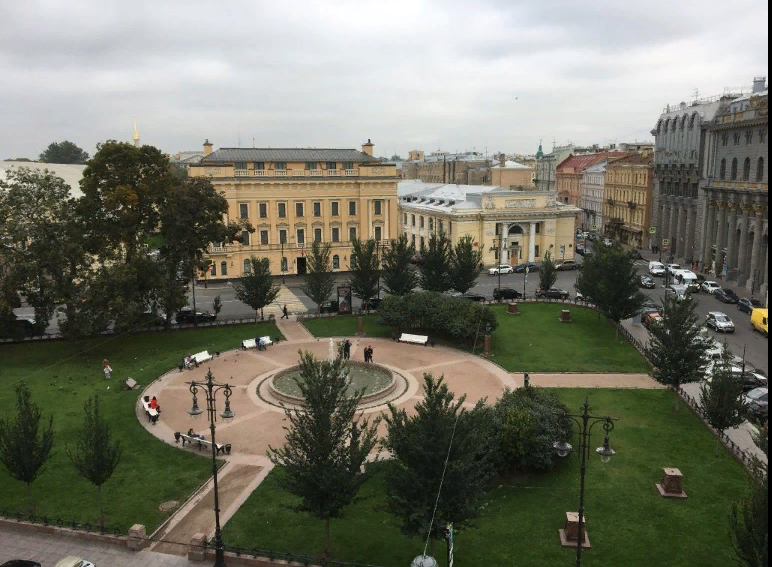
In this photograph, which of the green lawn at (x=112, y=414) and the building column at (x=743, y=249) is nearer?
the green lawn at (x=112, y=414)

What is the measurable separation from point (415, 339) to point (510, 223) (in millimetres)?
35766

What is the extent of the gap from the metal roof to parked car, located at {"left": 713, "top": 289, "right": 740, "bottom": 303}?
36.8 m

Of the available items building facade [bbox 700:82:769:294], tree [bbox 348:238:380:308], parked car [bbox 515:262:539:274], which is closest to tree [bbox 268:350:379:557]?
tree [bbox 348:238:380:308]

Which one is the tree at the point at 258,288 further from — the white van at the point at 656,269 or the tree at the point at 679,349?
the white van at the point at 656,269

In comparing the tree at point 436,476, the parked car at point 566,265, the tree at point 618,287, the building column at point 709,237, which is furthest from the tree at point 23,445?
the building column at point 709,237

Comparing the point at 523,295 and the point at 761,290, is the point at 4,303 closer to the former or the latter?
the point at 523,295

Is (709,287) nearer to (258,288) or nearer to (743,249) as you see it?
(743,249)

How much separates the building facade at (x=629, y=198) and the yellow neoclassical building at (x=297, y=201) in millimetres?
39312

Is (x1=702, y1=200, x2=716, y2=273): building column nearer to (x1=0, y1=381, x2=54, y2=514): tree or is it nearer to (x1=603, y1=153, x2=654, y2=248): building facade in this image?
(x1=603, y1=153, x2=654, y2=248): building facade

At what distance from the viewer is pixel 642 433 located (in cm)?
2670

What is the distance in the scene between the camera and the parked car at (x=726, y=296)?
52.4m

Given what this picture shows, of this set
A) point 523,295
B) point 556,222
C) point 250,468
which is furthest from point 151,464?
point 556,222

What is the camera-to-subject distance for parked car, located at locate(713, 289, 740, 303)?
52375 mm

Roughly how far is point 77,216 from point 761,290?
2189 inches
